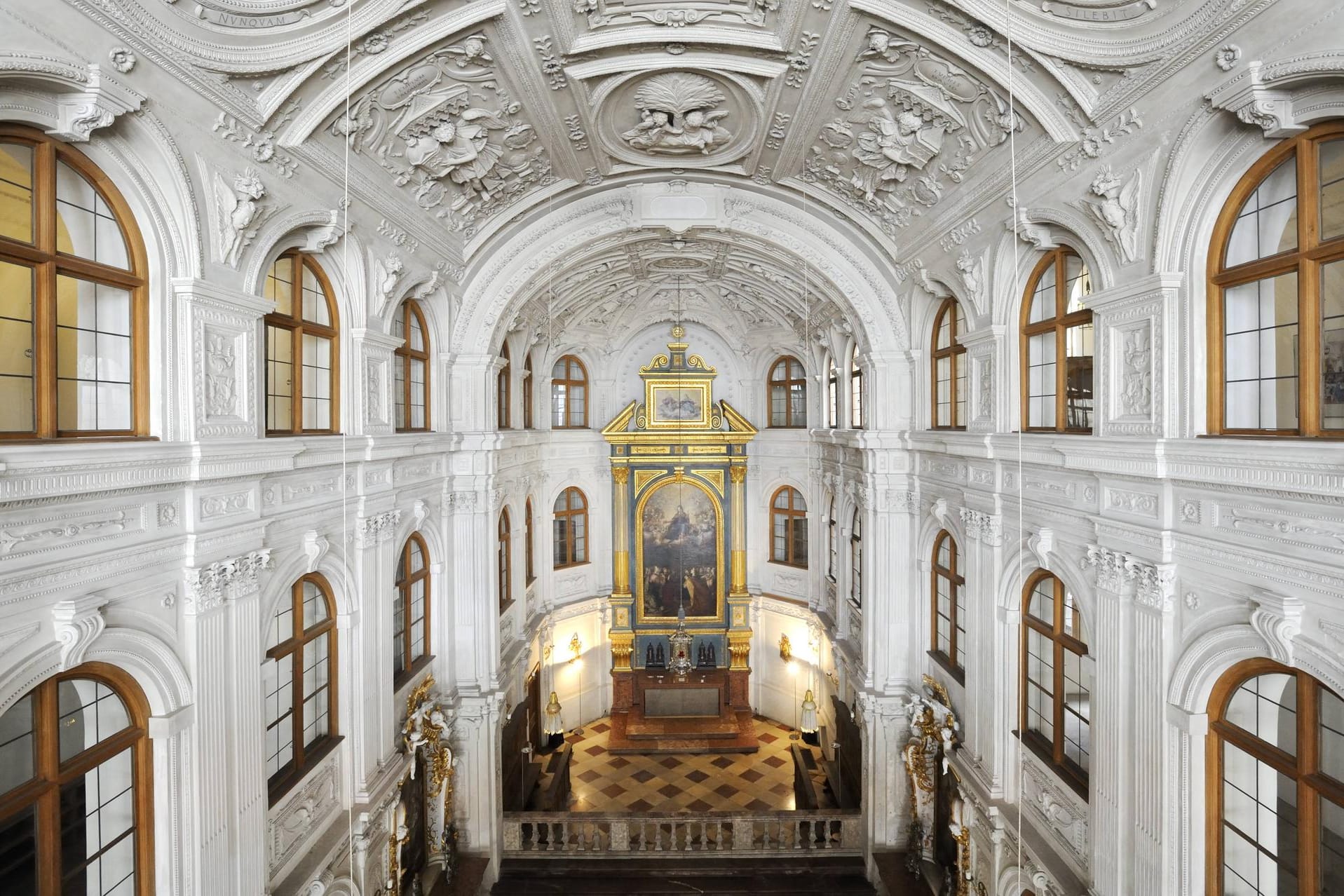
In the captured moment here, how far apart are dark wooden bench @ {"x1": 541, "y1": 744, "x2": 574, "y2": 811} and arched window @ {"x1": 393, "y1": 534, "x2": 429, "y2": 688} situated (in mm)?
5173

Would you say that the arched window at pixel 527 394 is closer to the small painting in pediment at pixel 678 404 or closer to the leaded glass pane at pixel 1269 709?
the small painting in pediment at pixel 678 404

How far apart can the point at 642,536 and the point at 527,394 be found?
4980 millimetres

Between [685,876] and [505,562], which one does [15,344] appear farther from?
[685,876]

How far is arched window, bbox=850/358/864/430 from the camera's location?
45.5 feet

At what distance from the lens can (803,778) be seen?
1515cm

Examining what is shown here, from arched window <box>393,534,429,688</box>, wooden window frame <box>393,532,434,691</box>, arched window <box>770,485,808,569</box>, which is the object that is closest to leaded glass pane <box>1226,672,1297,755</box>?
arched window <box>393,534,429,688</box>

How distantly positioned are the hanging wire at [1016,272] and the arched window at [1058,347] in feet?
0.69

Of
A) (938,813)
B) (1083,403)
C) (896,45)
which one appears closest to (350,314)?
(896,45)

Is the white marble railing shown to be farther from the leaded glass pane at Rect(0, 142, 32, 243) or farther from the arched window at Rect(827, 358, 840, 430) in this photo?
the leaded glass pane at Rect(0, 142, 32, 243)

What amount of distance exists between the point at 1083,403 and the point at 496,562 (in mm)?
9144

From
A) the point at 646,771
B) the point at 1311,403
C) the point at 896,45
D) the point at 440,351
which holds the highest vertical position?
the point at 896,45

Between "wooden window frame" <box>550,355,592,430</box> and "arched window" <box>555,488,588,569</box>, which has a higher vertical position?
"wooden window frame" <box>550,355,592,430</box>

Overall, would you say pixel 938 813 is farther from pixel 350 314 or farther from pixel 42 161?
pixel 42 161

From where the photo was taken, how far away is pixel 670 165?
34.5 ft
